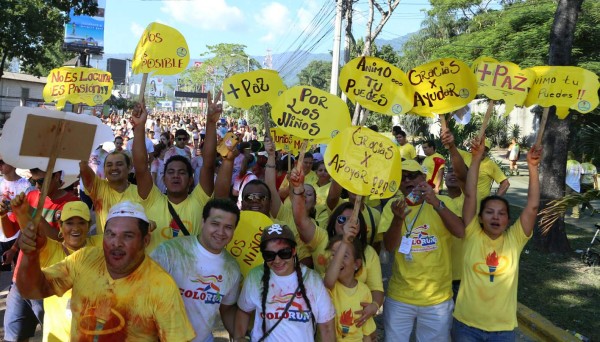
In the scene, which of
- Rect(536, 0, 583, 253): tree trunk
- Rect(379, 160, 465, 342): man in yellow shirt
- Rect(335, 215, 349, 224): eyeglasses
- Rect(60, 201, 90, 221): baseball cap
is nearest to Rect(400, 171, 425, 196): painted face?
Rect(379, 160, 465, 342): man in yellow shirt

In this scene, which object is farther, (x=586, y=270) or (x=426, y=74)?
(x=586, y=270)

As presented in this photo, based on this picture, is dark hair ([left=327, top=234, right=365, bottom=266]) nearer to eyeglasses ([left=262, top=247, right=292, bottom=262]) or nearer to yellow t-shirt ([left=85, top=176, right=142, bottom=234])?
eyeglasses ([left=262, top=247, right=292, bottom=262])

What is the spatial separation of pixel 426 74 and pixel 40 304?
3495mm

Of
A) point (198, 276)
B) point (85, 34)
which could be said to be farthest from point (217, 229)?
point (85, 34)

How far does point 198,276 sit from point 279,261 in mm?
484

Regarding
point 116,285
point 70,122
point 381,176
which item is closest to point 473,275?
point 381,176

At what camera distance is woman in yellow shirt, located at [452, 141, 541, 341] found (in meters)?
3.52

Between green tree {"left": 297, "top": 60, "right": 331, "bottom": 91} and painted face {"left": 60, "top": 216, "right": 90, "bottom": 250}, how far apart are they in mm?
79835

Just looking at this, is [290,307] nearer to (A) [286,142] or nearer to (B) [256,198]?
(B) [256,198]

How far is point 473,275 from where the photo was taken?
3.59 meters

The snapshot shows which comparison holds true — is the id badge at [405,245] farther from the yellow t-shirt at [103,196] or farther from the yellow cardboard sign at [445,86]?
the yellow t-shirt at [103,196]

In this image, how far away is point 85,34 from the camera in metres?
36.0

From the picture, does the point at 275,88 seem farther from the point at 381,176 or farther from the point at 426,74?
the point at 381,176

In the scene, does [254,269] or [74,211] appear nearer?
[254,269]
